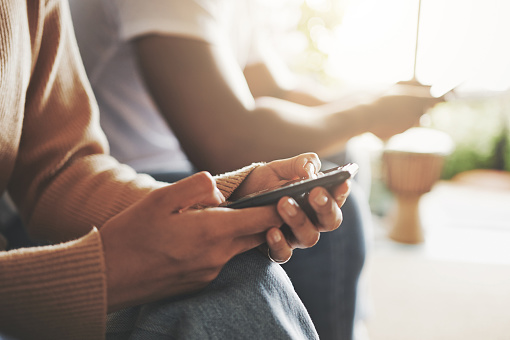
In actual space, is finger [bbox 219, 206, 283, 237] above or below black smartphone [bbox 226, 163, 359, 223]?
below

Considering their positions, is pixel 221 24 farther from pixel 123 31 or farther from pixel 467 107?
pixel 467 107

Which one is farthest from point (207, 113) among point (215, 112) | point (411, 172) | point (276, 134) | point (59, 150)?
point (411, 172)

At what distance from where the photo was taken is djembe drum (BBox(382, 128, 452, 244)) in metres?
2.07

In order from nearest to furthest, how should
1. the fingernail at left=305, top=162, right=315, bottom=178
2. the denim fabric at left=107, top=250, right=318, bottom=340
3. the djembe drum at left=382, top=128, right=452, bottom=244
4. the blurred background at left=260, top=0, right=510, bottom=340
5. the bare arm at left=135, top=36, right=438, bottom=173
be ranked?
the denim fabric at left=107, top=250, right=318, bottom=340 → the fingernail at left=305, top=162, right=315, bottom=178 → the bare arm at left=135, top=36, right=438, bottom=173 → the blurred background at left=260, top=0, right=510, bottom=340 → the djembe drum at left=382, top=128, right=452, bottom=244

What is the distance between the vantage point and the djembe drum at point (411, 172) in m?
2.07

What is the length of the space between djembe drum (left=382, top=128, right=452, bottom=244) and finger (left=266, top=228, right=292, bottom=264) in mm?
1796

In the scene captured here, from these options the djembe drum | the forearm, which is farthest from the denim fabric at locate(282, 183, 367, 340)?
the djembe drum

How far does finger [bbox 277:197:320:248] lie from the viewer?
0.38 metres

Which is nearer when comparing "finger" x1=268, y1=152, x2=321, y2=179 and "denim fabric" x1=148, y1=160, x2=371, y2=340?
"finger" x1=268, y1=152, x2=321, y2=179

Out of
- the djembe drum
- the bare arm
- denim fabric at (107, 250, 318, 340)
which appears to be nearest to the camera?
denim fabric at (107, 250, 318, 340)

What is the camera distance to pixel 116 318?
16.0 inches

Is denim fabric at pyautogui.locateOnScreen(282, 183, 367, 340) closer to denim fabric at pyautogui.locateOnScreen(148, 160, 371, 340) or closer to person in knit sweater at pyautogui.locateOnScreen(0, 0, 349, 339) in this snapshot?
denim fabric at pyautogui.locateOnScreen(148, 160, 371, 340)

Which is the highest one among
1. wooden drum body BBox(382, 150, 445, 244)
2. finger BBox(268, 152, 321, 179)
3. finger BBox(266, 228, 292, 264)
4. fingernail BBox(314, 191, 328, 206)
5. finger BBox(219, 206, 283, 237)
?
fingernail BBox(314, 191, 328, 206)

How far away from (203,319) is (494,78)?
68.3 inches
